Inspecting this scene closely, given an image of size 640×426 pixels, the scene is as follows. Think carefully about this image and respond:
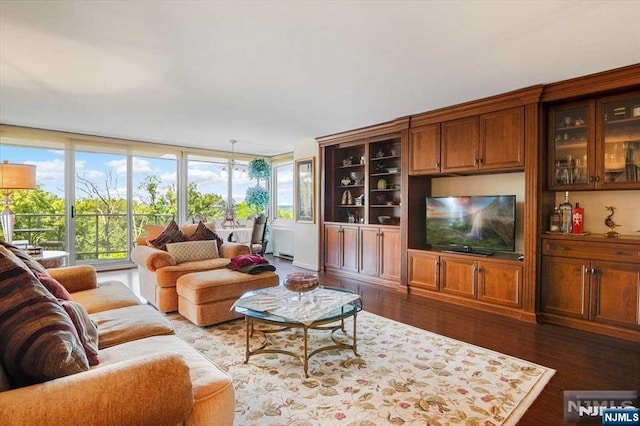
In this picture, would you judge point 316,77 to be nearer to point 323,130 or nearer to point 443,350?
point 323,130

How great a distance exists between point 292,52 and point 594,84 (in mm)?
2824

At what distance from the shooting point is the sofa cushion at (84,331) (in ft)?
4.61

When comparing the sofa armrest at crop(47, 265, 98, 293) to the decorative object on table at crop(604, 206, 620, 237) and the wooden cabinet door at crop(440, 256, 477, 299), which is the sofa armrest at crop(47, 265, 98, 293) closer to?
the wooden cabinet door at crop(440, 256, 477, 299)

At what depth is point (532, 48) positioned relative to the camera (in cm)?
259

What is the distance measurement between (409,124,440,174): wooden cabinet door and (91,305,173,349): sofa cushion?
362 centimetres

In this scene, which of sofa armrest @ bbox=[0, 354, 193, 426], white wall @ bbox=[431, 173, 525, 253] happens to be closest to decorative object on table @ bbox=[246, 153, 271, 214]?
white wall @ bbox=[431, 173, 525, 253]

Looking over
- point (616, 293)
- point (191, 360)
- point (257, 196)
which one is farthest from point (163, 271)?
point (616, 293)

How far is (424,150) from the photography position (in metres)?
4.48

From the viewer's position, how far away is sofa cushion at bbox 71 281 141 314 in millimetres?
2301

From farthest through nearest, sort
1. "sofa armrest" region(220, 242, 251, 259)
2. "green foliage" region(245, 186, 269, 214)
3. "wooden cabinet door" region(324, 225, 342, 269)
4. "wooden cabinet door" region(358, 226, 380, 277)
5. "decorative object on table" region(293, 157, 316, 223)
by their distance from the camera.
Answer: "green foliage" region(245, 186, 269, 214)
"decorative object on table" region(293, 157, 316, 223)
"wooden cabinet door" region(324, 225, 342, 269)
"wooden cabinet door" region(358, 226, 380, 277)
"sofa armrest" region(220, 242, 251, 259)

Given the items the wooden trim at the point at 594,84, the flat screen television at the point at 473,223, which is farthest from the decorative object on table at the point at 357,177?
the wooden trim at the point at 594,84

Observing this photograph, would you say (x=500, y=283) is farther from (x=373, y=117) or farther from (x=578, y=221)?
(x=373, y=117)

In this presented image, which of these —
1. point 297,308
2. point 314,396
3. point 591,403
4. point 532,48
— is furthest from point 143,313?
point 532,48

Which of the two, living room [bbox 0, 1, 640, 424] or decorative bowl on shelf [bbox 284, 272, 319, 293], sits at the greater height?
living room [bbox 0, 1, 640, 424]
